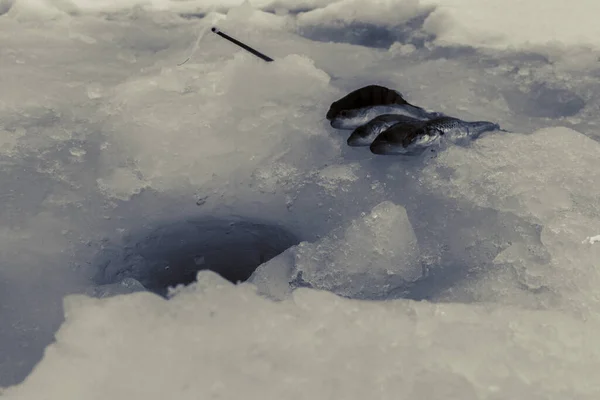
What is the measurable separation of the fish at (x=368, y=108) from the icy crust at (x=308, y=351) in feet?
5.92

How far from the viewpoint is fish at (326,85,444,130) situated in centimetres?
411

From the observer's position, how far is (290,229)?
11.0 ft

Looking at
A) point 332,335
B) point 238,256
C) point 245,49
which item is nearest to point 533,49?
point 245,49

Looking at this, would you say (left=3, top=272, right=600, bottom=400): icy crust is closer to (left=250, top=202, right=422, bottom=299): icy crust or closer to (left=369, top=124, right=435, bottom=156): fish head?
(left=250, top=202, right=422, bottom=299): icy crust

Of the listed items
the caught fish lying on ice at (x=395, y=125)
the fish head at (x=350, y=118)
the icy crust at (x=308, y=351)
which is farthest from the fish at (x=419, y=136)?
the icy crust at (x=308, y=351)

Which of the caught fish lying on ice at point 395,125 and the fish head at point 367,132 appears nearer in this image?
the caught fish lying on ice at point 395,125

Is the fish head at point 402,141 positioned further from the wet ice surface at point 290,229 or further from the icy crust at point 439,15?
the icy crust at point 439,15

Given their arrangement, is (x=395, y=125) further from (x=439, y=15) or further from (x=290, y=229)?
(x=439, y=15)

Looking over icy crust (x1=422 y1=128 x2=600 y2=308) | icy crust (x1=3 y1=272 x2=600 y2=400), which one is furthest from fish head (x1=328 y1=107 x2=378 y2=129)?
icy crust (x1=3 y1=272 x2=600 y2=400)

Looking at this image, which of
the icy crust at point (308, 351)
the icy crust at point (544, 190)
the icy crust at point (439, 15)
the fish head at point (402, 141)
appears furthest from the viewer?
the icy crust at point (439, 15)

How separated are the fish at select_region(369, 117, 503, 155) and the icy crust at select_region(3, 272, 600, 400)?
4.56ft

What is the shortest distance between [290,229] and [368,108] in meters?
1.29

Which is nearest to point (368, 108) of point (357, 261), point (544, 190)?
point (544, 190)

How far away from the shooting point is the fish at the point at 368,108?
411 cm
